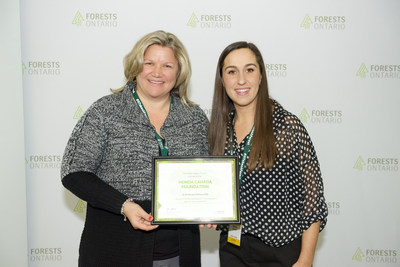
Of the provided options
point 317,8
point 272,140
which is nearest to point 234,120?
point 272,140

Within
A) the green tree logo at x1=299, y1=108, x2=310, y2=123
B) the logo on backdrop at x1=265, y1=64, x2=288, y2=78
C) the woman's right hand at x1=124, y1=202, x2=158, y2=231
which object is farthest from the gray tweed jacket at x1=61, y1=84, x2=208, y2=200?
the green tree logo at x1=299, y1=108, x2=310, y2=123

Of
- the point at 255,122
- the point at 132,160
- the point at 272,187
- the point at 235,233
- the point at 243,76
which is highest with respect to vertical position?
the point at 243,76

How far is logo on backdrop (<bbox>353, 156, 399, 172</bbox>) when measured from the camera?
3.00m

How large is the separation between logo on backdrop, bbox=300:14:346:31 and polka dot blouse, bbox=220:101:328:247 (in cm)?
149

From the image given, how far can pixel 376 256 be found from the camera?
3070mm

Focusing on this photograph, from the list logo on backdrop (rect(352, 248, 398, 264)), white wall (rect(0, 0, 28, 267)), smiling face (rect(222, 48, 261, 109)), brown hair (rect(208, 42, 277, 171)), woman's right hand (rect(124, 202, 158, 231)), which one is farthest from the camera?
logo on backdrop (rect(352, 248, 398, 264))

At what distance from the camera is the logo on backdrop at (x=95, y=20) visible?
9.29 feet

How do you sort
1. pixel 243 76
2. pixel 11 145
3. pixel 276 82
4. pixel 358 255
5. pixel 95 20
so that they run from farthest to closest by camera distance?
pixel 358 255, pixel 276 82, pixel 95 20, pixel 11 145, pixel 243 76

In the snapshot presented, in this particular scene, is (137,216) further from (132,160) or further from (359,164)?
(359,164)

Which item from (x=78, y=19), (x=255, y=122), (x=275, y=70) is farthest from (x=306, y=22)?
(x=78, y=19)

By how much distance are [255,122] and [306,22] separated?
1.54 meters

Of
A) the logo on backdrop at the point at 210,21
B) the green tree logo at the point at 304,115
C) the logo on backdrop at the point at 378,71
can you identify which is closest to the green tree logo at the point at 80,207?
the logo on backdrop at the point at 210,21

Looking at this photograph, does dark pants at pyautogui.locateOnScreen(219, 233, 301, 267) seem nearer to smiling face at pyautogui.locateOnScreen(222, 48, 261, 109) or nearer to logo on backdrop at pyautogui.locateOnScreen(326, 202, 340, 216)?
smiling face at pyautogui.locateOnScreen(222, 48, 261, 109)

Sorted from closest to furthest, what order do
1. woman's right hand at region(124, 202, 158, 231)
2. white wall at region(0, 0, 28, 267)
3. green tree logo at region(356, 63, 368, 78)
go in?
woman's right hand at region(124, 202, 158, 231) < white wall at region(0, 0, 28, 267) < green tree logo at region(356, 63, 368, 78)
